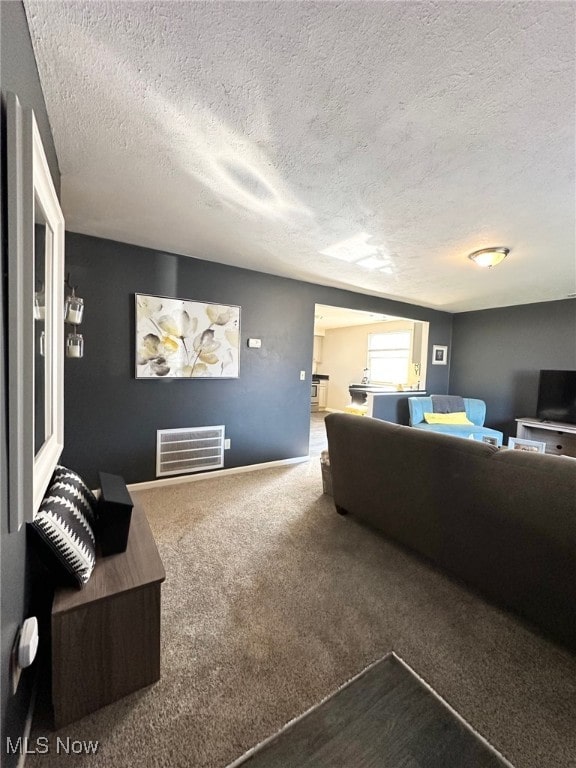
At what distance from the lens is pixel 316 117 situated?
1.31 meters

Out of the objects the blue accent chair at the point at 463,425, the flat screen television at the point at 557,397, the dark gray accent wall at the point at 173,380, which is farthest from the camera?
the blue accent chair at the point at 463,425

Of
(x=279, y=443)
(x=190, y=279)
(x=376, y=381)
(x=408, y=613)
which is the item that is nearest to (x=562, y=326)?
(x=376, y=381)

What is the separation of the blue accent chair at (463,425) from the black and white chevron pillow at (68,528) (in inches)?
163

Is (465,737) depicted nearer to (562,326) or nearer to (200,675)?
(200,675)

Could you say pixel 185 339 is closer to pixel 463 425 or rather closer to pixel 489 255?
pixel 489 255

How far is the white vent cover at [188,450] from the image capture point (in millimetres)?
3111

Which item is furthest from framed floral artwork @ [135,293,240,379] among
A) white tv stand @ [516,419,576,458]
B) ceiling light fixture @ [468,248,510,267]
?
white tv stand @ [516,419,576,458]

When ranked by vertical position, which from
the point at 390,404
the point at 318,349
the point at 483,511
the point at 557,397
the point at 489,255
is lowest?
the point at 483,511

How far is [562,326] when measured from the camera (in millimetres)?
4391

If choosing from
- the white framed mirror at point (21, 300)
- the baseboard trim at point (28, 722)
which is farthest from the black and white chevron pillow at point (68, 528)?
the baseboard trim at point (28, 722)

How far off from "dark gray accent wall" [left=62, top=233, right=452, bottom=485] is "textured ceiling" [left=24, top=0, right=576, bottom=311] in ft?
1.64

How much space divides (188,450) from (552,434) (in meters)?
4.77

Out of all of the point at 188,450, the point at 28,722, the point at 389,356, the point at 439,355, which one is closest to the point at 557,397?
the point at 439,355

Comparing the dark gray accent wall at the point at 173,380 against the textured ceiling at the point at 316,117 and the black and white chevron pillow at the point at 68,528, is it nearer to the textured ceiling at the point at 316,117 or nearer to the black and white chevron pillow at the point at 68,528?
the textured ceiling at the point at 316,117
